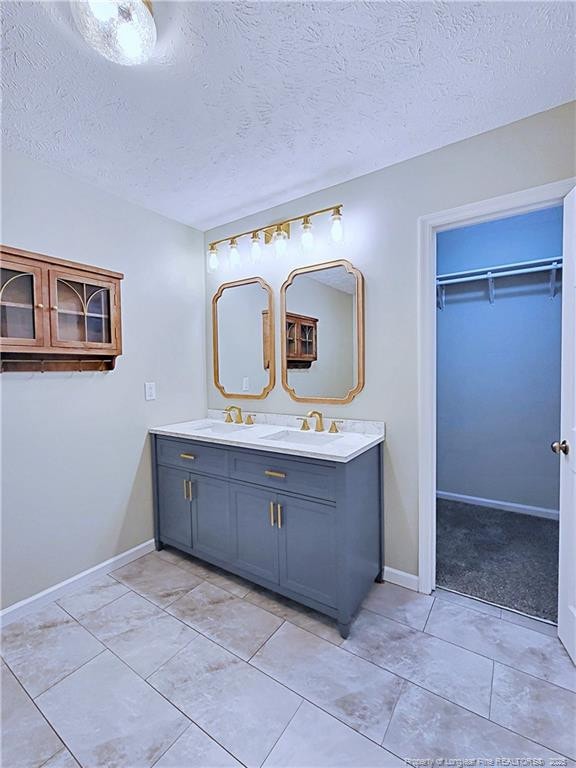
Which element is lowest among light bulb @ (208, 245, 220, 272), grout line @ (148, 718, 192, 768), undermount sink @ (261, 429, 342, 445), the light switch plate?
grout line @ (148, 718, 192, 768)

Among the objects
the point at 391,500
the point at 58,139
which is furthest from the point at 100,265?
the point at 391,500

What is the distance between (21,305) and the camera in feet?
6.24

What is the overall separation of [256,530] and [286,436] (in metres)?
0.60

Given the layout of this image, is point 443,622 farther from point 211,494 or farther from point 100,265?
point 100,265

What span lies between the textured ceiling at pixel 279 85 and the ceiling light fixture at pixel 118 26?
6 centimetres

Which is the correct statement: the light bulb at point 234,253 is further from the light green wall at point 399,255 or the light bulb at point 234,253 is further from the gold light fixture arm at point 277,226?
the light green wall at point 399,255

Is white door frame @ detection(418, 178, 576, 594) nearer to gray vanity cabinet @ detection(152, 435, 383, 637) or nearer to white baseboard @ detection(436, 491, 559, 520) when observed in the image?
gray vanity cabinet @ detection(152, 435, 383, 637)

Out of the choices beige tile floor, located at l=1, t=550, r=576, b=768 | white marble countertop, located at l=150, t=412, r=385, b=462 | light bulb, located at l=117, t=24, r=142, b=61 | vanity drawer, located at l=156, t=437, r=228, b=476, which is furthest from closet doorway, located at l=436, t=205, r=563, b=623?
light bulb, located at l=117, t=24, r=142, b=61

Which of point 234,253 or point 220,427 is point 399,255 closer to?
point 234,253

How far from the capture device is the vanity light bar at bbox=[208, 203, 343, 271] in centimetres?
222

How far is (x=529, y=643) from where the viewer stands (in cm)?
167

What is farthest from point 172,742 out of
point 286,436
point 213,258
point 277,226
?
point 213,258

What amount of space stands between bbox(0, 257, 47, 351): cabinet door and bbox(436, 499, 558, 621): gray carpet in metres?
2.68

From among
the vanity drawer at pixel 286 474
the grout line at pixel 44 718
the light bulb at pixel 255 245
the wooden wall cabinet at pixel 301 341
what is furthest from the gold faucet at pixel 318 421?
the grout line at pixel 44 718
